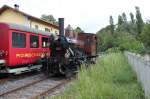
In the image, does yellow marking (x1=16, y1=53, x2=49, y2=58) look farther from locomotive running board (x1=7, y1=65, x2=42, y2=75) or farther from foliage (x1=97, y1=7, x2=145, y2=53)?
foliage (x1=97, y1=7, x2=145, y2=53)

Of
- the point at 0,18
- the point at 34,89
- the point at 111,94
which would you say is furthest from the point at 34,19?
the point at 111,94

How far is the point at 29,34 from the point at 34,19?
64.4 feet

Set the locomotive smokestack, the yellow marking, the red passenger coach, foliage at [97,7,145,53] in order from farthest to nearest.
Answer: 1. foliage at [97,7,145,53]
2. the locomotive smokestack
3. the yellow marking
4. the red passenger coach

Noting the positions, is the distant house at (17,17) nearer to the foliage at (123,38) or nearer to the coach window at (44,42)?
the foliage at (123,38)

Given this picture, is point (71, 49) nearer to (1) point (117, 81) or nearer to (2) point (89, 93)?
(1) point (117, 81)

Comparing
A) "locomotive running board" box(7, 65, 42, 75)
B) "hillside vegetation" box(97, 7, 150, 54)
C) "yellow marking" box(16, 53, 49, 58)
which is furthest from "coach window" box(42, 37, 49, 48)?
"hillside vegetation" box(97, 7, 150, 54)

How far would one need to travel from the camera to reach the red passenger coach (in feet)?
52.1

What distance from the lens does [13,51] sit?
52.9ft

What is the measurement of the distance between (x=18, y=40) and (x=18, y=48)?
408mm

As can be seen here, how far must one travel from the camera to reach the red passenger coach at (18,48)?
625 inches

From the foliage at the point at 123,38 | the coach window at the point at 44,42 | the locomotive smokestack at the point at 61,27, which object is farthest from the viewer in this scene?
the foliage at the point at 123,38

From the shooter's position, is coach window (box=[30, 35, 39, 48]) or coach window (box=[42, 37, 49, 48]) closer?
coach window (box=[30, 35, 39, 48])

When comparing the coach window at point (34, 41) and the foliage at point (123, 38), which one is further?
the foliage at point (123, 38)

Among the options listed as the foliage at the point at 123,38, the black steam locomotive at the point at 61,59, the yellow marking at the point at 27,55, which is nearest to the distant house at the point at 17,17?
the foliage at the point at 123,38
